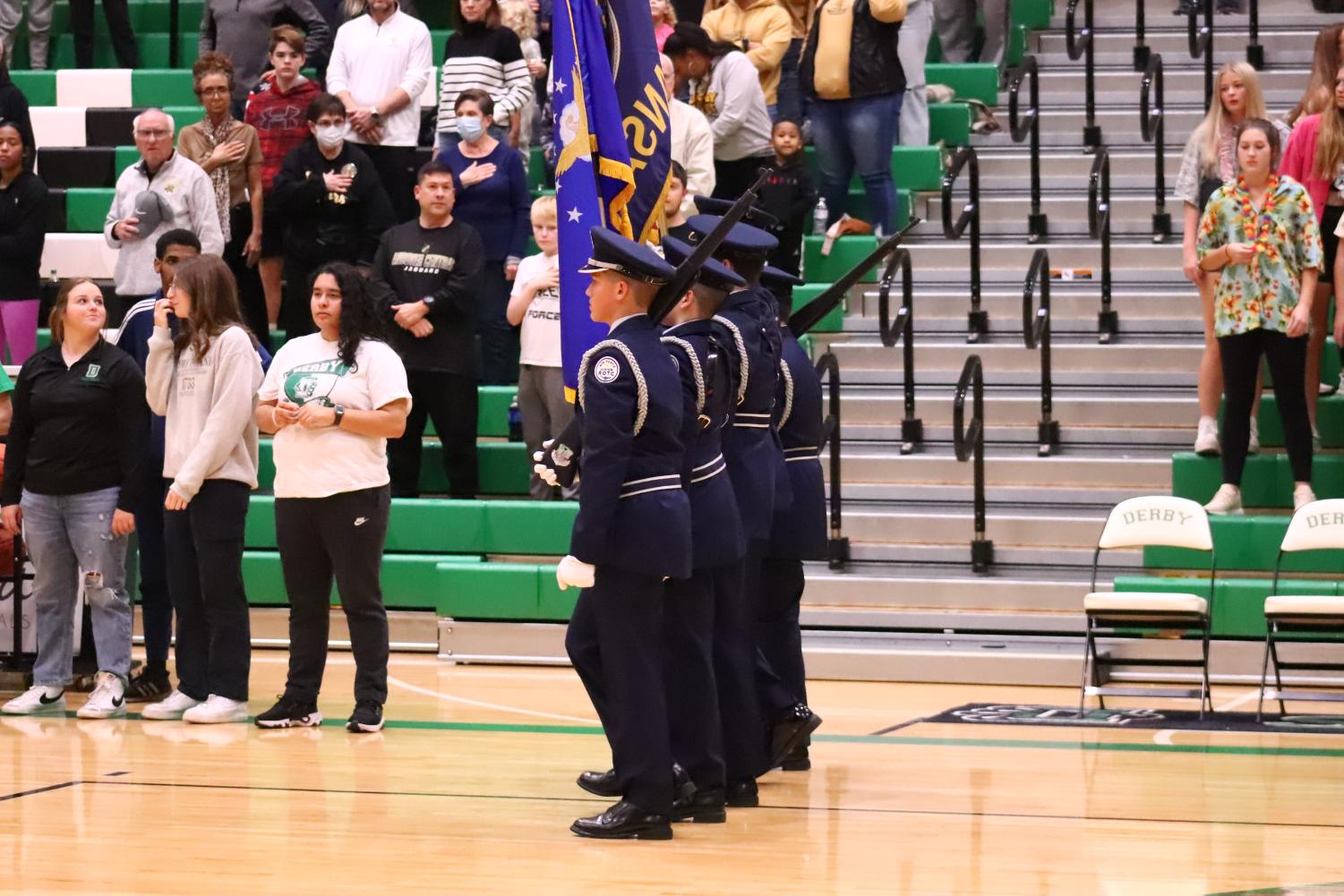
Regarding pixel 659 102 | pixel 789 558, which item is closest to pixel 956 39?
pixel 659 102

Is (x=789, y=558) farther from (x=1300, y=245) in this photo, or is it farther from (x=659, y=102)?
(x=1300, y=245)

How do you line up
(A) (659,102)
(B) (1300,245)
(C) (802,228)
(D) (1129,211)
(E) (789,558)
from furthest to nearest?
1. (D) (1129,211)
2. (C) (802,228)
3. (B) (1300,245)
4. (A) (659,102)
5. (E) (789,558)

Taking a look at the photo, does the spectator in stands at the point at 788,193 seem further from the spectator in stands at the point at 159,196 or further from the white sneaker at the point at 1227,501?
the spectator in stands at the point at 159,196

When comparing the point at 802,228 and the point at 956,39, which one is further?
the point at 956,39

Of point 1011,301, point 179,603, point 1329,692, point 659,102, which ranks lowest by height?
point 1329,692

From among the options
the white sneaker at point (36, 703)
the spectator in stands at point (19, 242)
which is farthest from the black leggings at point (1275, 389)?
the spectator in stands at point (19, 242)

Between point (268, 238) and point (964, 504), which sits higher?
point (268, 238)

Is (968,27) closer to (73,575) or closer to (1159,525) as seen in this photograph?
(1159,525)

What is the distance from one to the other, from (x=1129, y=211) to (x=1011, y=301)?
0.99 m

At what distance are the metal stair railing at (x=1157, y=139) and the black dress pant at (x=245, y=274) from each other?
4.70 metres

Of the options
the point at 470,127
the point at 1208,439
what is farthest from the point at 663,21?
the point at 1208,439

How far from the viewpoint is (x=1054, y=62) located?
12.4 metres

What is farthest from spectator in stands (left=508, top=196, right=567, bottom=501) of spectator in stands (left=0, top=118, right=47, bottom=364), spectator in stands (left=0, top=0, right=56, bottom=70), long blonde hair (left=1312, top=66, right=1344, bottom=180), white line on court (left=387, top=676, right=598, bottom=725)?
spectator in stands (left=0, top=0, right=56, bottom=70)

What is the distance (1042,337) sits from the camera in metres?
9.55
